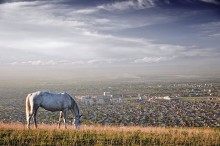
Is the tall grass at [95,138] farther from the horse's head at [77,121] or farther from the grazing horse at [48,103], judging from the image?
the horse's head at [77,121]

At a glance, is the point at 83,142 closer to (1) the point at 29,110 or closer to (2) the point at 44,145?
(2) the point at 44,145

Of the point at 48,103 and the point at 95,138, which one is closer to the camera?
the point at 95,138

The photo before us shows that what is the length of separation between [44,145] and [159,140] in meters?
6.33

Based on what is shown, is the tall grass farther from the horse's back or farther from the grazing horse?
the horse's back

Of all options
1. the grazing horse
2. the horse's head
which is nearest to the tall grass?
the grazing horse

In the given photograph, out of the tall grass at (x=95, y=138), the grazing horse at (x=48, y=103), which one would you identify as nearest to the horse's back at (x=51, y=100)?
the grazing horse at (x=48, y=103)

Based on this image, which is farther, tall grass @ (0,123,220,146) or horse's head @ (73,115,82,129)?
horse's head @ (73,115,82,129)

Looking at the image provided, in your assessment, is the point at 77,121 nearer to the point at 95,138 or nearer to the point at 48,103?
the point at 48,103

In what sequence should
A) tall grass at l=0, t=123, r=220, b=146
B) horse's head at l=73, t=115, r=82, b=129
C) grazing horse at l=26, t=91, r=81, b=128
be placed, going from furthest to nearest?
horse's head at l=73, t=115, r=82, b=129
grazing horse at l=26, t=91, r=81, b=128
tall grass at l=0, t=123, r=220, b=146

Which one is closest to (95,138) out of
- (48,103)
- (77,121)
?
(48,103)

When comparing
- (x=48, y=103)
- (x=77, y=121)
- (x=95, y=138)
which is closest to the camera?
(x=95, y=138)

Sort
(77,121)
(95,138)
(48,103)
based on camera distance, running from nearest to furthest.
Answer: (95,138), (48,103), (77,121)

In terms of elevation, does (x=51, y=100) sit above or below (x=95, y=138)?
above

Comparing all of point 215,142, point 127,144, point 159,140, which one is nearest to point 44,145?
point 127,144
